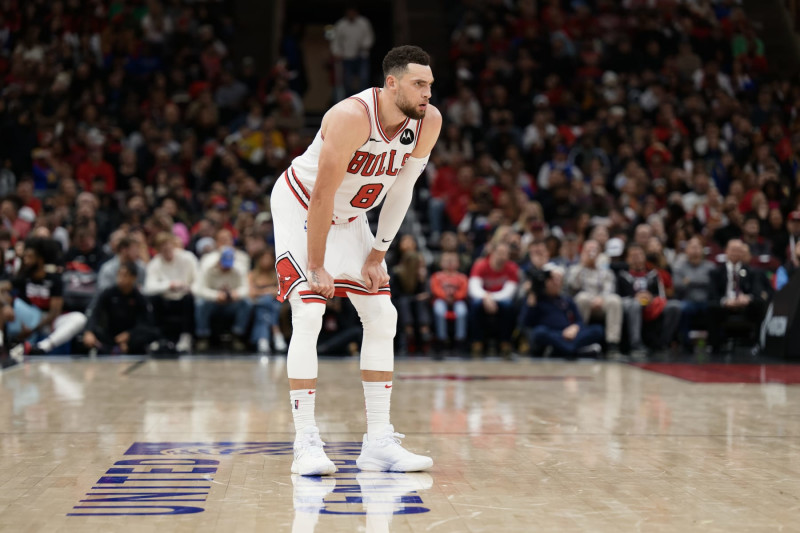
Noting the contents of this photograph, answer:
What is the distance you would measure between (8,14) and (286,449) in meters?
13.4

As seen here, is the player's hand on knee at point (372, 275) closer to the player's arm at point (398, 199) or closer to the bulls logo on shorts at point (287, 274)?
the player's arm at point (398, 199)

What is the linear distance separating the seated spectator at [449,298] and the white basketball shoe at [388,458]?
700 cm

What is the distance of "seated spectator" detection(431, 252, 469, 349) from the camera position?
1114 centimetres

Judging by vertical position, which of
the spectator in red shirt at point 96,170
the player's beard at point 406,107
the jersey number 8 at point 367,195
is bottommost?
the jersey number 8 at point 367,195

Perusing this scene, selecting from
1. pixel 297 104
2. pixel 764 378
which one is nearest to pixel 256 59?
pixel 297 104

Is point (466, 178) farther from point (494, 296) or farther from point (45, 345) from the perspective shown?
point (45, 345)

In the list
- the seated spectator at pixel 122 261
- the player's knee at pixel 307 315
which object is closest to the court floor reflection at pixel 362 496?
the player's knee at pixel 307 315

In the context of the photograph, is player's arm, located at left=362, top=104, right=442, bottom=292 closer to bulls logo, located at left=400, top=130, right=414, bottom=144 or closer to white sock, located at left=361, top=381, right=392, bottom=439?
bulls logo, located at left=400, top=130, right=414, bottom=144

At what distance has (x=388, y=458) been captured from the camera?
407 centimetres

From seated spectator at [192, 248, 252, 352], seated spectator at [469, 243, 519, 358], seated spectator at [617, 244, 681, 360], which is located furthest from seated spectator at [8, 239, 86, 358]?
seated spectator at [617, 244, 681, 360]

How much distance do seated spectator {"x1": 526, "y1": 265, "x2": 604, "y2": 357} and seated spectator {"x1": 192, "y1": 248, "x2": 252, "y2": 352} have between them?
2.97 metres

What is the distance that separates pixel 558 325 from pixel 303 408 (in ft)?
22.6

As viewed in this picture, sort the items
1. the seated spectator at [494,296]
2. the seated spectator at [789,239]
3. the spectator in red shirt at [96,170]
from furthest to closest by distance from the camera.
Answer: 1. the spectator in red shirt at [96,170]
2. the seated spectator at [789,239]
3. the seated spectator at [494,296]

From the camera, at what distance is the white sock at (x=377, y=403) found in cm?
420
